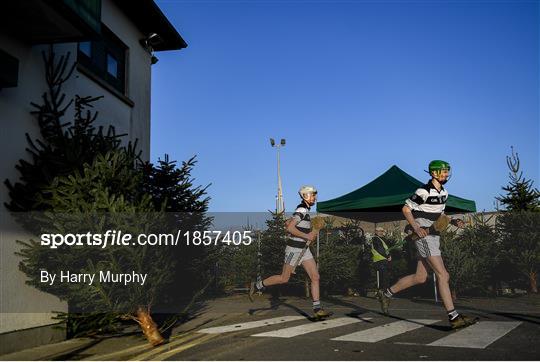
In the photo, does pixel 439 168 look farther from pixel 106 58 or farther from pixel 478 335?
pixel 106 58

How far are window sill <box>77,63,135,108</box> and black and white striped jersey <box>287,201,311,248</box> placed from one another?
444 centimetres

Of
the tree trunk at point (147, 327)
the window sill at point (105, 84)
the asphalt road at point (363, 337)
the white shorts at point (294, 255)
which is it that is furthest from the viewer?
the window sill at point (105, 84)

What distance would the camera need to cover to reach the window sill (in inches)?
341

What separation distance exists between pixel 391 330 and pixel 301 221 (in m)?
2.19

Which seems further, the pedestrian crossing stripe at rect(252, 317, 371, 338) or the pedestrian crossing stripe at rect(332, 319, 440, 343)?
the pedestrian crossing stripe at rect(252, 317, 371, 338)

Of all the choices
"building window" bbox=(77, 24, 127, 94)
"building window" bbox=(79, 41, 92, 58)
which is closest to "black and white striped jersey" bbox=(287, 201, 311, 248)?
"building window" bbox=(77, 24, 127, 94)

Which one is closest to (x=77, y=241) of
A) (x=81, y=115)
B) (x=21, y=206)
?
(x=21, y=206)

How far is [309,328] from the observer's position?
7145mm

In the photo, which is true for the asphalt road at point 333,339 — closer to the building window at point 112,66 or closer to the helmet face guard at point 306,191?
the helmet face guard at point 306,191

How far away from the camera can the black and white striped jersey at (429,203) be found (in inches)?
269

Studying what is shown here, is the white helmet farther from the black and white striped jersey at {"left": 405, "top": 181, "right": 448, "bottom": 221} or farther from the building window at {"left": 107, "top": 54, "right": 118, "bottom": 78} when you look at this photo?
the building window at {"left": 107, "top": 54, "right": 118, "bottom": 78}

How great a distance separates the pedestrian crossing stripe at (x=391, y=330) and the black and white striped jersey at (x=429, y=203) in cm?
157

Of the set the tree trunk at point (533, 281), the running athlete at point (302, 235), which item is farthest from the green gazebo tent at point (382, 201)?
the running athlete at point (302, 235)

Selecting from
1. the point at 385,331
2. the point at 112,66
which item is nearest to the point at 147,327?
the point at 385,331
